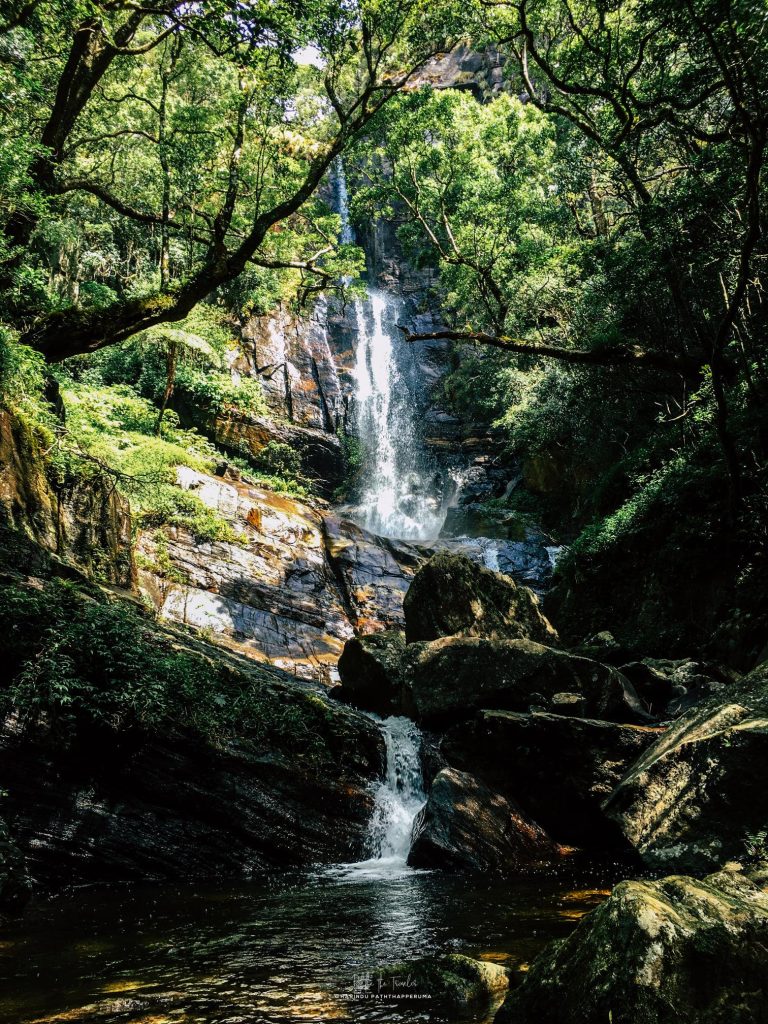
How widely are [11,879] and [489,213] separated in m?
19.7

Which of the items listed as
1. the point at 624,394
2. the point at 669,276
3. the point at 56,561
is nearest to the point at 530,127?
the point at 624,394

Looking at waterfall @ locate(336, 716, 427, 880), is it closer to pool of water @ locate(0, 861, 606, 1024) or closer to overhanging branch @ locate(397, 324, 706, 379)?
pool of water @ locate(0, 861, 606, 1024)

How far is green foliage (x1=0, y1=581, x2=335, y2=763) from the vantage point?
6.35 metres

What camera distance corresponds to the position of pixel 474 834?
6.53 m

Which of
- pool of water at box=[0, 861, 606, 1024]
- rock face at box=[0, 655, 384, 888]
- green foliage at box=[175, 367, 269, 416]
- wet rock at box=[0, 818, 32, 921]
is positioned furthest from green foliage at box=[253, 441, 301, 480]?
wet rock at box=[0, 818, 32, 921]

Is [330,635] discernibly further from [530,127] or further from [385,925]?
[530,127]

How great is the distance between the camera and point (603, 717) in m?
8.73

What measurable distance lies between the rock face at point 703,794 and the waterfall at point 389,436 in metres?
21.1

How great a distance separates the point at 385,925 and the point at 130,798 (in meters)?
3.21

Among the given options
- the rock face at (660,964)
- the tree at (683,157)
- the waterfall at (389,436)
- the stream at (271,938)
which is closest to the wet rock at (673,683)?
the tree at (683,157)

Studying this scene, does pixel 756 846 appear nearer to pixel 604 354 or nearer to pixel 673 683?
pixel 673 683

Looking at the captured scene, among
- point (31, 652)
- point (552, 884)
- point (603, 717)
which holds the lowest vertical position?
point (552, 884)

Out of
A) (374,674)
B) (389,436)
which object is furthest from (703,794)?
(389,436)

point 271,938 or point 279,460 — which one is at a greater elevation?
point 279,460
